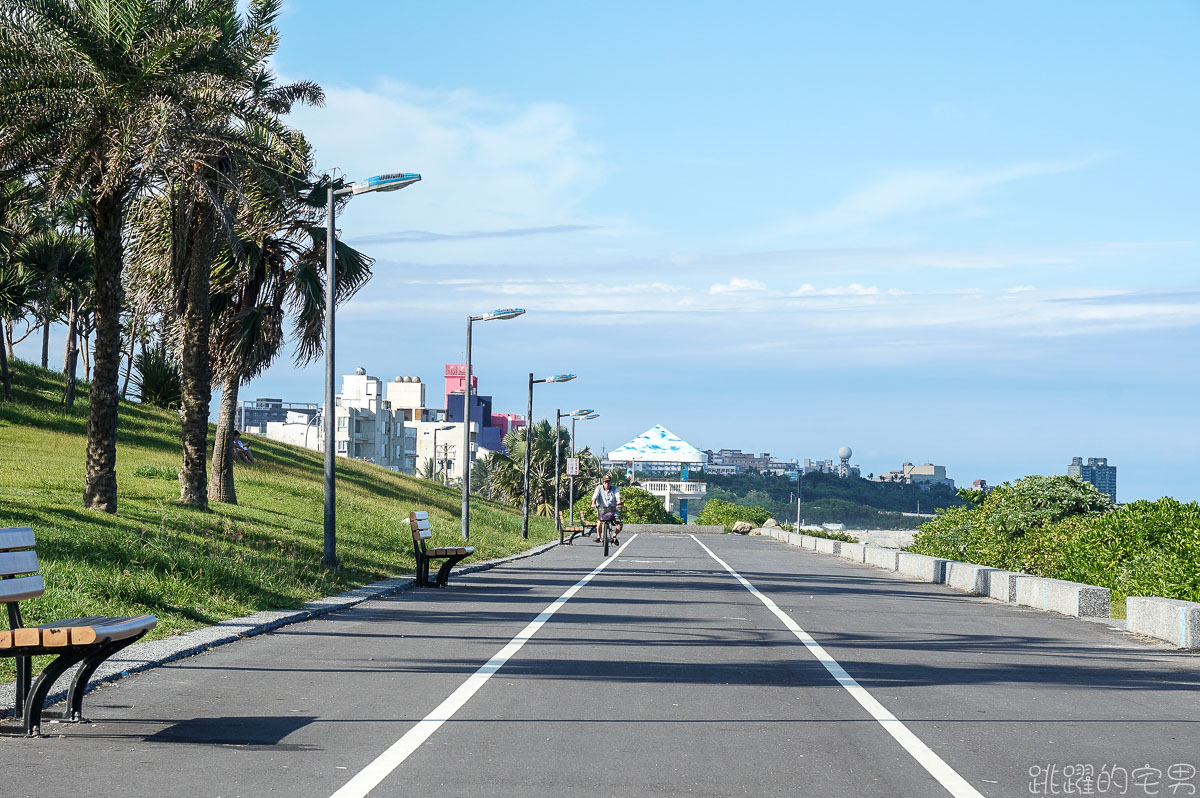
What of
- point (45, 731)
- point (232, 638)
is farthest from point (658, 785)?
point (232, 638)

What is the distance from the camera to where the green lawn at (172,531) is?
13102mm

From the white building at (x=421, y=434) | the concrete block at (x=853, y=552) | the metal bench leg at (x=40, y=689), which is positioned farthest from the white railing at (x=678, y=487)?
the metal bench leg at (x=40, y=689)

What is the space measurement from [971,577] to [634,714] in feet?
50.2

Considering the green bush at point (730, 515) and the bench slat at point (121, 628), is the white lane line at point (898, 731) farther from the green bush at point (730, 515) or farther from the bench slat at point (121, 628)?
the green bush at point (730, 515)

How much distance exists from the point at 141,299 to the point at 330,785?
75.6ft

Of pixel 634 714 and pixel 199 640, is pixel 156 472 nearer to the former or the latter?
pixel 199 640

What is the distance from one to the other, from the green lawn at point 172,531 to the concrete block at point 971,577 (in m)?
9.91

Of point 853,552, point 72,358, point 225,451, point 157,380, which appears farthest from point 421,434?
point 225,451

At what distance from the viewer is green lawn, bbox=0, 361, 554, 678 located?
13.1 metres

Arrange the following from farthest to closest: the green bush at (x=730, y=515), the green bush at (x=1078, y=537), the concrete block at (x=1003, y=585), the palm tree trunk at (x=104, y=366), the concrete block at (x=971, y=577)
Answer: the green bush at (x=730, y=515) → the concrete block at (x=971, y=577) → the palm tree trunk at (x=104, y=366) → the concrete block at (x=1003, y=585) → the green bush at (x=1078, y=537)

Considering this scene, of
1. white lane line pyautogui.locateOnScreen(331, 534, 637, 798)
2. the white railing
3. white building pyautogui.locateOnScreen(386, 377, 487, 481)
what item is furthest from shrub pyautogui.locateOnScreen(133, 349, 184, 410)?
the white railing

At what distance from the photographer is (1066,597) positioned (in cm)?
1716

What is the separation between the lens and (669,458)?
7151 inches

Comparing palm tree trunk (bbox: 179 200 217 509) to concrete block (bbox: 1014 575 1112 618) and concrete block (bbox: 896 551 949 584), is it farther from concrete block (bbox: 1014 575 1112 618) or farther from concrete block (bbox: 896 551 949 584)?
concrete block (bbox: 1014 575 1112 618)
